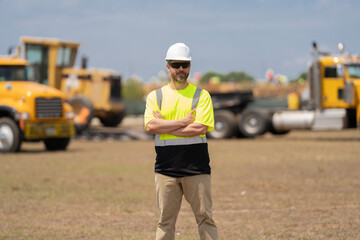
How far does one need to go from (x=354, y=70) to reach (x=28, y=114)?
12297mm

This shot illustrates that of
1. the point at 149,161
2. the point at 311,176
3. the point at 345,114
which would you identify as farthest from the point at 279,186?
the point at 345,114

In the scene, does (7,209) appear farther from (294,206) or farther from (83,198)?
(294,206)

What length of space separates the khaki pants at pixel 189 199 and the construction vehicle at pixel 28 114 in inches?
593

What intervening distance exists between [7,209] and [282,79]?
98.6 meters

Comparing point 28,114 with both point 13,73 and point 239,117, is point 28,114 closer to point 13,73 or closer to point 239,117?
point 13,73

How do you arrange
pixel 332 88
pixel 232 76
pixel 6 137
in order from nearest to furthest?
pixel 6 137 < pixel 332 88 < pixel 232 76

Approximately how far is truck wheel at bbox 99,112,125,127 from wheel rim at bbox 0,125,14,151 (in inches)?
574

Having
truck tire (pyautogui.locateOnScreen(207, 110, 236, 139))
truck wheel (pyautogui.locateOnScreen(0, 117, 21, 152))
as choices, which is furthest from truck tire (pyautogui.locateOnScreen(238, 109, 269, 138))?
truck wheel (pyautogui.locateOnScreen(0, 117, 21, 152))

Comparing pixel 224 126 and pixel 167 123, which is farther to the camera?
pixel 224 126

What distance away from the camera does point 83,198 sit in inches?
448

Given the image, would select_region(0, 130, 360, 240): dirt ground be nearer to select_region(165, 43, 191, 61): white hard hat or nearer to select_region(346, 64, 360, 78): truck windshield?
select_region(165, 43, 191, 61): white hard hat

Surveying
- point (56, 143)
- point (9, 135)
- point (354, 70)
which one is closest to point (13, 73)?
Result: point (9, 135)

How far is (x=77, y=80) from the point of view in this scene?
3181cm

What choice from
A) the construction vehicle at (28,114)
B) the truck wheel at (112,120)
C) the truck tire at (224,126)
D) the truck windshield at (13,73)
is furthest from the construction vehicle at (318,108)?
the truck windshield at (13,73)
